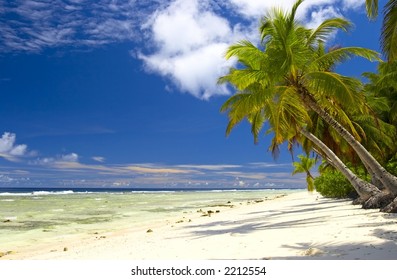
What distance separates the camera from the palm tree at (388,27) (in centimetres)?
933

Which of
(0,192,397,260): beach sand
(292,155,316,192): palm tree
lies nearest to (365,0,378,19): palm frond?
(0,192,397,260): beach sand

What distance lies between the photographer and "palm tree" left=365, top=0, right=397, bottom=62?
30.6ft

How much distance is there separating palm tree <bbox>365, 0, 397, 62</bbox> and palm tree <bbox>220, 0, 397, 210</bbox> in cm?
275

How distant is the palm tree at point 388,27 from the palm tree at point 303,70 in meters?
2.75

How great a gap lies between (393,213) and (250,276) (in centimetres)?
746

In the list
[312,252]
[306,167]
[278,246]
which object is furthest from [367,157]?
[306,167]

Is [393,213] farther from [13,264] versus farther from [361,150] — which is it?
[13,264]

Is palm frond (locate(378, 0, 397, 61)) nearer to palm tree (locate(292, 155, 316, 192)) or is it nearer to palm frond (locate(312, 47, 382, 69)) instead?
palm frond (locate(312, 47, 382, 69))

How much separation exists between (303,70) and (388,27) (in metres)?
4.27

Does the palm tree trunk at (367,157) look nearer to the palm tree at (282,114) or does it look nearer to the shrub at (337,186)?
the palm tree at (282,114)

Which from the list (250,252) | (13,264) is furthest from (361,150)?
(13,264)

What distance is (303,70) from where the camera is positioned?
1362 centimetres

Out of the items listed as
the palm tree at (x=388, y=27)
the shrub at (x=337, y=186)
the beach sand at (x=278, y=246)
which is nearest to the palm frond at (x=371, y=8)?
the palm tree at (x=388, y=27)

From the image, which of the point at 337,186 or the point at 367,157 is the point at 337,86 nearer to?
the point at 367,157
